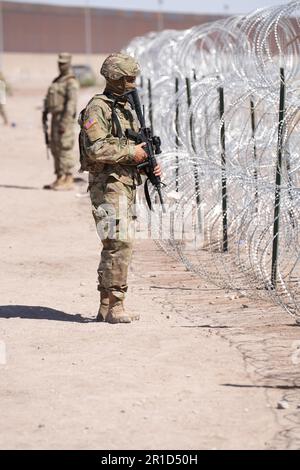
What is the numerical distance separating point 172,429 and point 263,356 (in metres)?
1.36

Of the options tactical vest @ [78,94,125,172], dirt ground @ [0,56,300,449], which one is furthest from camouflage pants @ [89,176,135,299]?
dirt ground @ [0,56,300,449]

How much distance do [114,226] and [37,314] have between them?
943 mm

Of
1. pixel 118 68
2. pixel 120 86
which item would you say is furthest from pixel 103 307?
pixel 118 68

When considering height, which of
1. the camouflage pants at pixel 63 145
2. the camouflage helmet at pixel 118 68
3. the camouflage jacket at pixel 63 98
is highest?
the camouflage helmet at pixel 118 68

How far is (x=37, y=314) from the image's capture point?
7305 mm

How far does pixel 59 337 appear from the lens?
21.7ft

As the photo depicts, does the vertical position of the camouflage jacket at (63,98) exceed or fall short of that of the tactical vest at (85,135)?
it falls short

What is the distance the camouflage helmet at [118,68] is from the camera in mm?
6668

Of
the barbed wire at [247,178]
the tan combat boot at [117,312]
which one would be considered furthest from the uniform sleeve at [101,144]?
the tan combat boot at [117,312]

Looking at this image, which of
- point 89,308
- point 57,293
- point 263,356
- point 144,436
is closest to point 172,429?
point 144,436

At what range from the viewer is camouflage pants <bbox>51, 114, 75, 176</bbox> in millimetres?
13859

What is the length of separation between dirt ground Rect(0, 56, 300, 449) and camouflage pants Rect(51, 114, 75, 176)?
4.22 m

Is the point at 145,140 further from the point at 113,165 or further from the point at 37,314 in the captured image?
the point at 37,314

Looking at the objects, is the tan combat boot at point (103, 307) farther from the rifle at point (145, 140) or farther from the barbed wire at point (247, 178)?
the barbed wire at point (247, 178)
